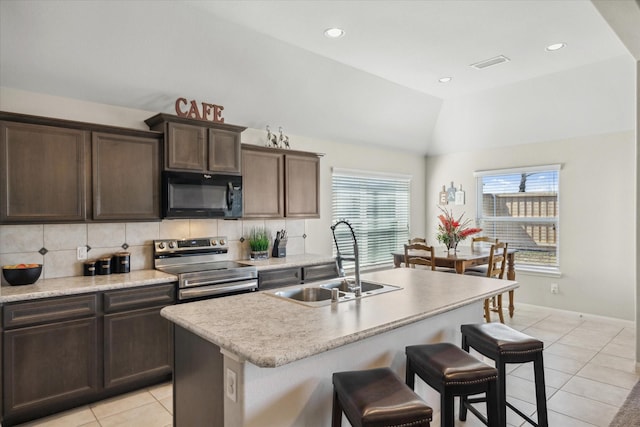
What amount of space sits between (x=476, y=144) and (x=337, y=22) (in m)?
3.71

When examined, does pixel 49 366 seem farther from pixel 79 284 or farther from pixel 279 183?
pixel 279 183

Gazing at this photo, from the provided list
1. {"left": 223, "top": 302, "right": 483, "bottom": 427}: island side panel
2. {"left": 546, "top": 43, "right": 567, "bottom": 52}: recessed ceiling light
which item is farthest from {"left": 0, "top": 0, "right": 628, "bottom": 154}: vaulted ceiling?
{"left": 223, "top": 302, "right": 483, "bottom": 427}: island side panel

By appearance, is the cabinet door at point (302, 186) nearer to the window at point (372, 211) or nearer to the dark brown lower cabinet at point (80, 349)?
the window at point (372, 211)

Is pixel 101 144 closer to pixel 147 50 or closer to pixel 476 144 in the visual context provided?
pixel 147 50

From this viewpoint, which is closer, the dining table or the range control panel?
the range control panel

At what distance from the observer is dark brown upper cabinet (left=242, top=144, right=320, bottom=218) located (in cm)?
423

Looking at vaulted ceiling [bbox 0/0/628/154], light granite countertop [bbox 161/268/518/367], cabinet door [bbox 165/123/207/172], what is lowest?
light granite countertop [bbox 161/268/518/367]

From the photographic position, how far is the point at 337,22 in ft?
11.0

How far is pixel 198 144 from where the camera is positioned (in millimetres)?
3662

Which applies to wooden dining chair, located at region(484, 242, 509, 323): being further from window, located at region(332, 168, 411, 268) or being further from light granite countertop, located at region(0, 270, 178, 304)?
light granite countertop, located at region(0, 270, 178, 304)

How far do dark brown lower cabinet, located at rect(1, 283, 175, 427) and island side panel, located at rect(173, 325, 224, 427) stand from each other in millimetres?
1137

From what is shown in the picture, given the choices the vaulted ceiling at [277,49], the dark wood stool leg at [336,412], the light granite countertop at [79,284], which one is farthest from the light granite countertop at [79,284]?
the dark wood stool leg at [336,412]

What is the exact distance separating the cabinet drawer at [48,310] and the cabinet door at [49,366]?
5 cm

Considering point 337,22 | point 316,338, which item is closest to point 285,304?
point 316,338
